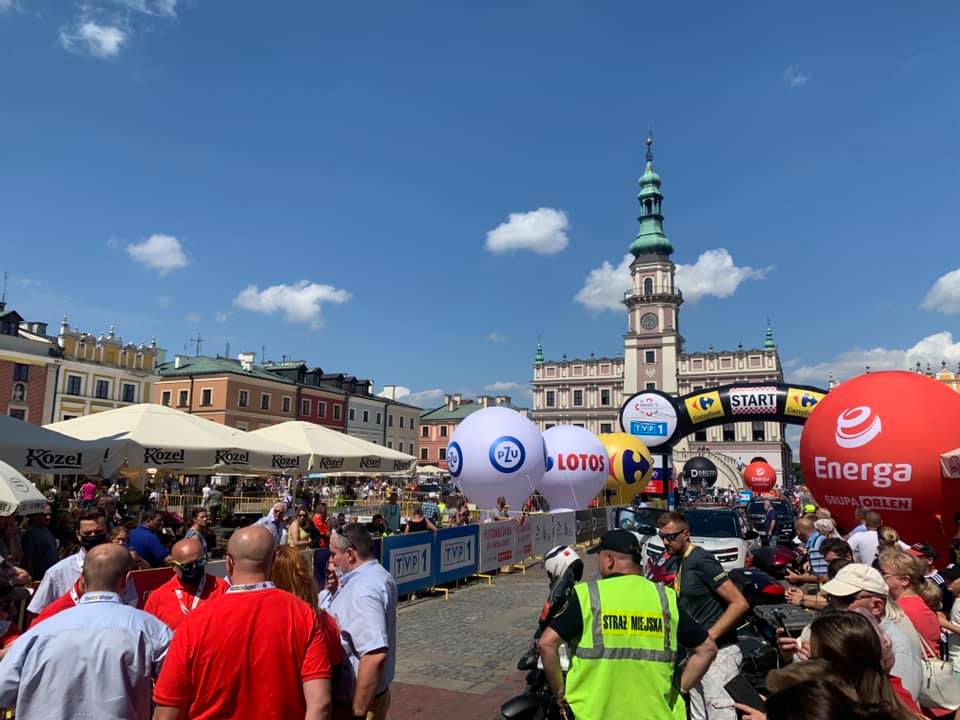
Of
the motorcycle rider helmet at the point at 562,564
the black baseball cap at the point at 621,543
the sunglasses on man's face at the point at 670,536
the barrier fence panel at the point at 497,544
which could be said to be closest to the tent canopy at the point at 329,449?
the barrier fence panel at the point at 497,544

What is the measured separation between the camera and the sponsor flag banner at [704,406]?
Result: 28.8m

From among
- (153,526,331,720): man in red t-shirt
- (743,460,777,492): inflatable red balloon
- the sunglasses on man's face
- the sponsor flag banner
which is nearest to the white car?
the sunglasses on man's face

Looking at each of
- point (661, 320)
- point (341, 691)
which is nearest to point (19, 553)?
point (341, 691)

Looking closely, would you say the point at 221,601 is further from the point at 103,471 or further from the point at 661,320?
the point at 661,320

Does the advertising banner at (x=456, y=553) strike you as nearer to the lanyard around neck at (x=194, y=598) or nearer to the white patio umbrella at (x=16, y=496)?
the white patio umbrella at (x=16, y=496)

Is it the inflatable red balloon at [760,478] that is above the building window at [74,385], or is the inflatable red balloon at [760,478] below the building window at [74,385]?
below

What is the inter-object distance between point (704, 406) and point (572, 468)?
1117cm

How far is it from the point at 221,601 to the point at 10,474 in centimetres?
605

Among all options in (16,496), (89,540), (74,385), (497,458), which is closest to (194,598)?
(89,540)

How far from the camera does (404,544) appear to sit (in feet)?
39.0

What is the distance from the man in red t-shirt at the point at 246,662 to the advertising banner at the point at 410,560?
8.43 m

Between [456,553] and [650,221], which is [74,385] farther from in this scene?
[650,221]

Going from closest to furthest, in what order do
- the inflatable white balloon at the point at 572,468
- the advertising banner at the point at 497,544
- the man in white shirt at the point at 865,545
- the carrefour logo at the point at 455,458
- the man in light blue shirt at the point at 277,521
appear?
the man in white shirt at the point at 865,545 < the man in light blue shirt at the point at 277,521 < the advertising banner at the point at 497,544 < the carrefour logo at the point at 455,458 < the inflatable white balloon at the point at 572,468

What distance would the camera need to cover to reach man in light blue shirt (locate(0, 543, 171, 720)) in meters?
3.01
